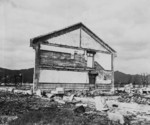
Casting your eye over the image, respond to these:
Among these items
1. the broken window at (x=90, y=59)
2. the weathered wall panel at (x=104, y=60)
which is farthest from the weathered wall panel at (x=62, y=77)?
the weathered wall panel at (x=104, y=60)

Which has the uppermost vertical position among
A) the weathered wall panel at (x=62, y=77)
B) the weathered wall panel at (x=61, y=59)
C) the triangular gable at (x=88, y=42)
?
the triangular gable at (x=88, y=42)

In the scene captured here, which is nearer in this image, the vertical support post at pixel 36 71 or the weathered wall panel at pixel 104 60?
the vertical support post at pixel 36 71

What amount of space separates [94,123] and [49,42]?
1579 centimetres

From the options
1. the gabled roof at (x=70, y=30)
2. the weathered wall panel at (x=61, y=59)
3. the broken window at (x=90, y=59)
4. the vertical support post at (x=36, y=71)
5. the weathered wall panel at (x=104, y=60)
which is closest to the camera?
the vertical support post at (x=36, y=71)

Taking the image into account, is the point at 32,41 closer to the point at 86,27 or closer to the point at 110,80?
the point at 86,27

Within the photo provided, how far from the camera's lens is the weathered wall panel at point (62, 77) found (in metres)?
21.3

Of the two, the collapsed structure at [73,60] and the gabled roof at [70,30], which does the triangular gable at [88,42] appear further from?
the gabled roof at [70,30]

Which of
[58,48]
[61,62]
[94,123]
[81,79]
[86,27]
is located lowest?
[94,123]

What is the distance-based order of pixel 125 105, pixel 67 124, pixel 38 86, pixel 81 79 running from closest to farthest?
pixel 67 124 → pixel 125 105 → pixel 38 86 → pixel 81 79

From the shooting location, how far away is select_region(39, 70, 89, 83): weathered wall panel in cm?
2128

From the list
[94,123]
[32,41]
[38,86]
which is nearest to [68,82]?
[38,86]

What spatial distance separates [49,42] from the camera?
72.3 ft

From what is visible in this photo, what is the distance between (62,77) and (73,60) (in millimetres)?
2405

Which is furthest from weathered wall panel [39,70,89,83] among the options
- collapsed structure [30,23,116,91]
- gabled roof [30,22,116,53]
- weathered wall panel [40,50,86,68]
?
gabled roof [30,22,116,53]
